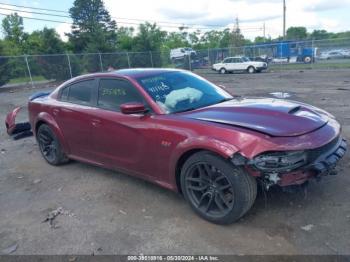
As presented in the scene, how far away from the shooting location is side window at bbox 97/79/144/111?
4210mm

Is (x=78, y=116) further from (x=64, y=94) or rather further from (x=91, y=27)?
(x=91, y=27)

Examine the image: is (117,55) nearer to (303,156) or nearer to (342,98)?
(342,98)

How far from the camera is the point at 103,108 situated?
178 inches

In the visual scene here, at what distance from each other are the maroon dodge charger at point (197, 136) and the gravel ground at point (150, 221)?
29 centimetres

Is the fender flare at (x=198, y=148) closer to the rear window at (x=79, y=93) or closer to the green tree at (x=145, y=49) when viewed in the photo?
the rear window at (x=79, y=93)

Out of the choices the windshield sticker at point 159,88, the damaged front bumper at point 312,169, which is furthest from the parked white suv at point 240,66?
→ the damaged front bumper at point 312,169

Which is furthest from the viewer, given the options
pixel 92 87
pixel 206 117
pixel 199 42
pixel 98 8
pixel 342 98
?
pixel 199 42

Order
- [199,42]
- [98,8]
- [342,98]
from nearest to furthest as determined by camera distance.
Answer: [342,98] < [98,8] < [199,42]

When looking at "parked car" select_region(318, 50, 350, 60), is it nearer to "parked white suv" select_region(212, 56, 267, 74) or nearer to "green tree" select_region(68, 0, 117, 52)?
"parked white suv" select_region(212, 56, 267, 74)

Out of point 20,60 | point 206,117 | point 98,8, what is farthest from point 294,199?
point 98,8

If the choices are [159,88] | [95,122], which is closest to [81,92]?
[95,122]

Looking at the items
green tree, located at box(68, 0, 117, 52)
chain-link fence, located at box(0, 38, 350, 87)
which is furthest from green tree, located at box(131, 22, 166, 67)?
green tree, located at box(68, 0, 117, 52)

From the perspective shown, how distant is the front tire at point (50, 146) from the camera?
5.55 metres

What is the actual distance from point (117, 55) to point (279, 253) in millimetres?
27195
